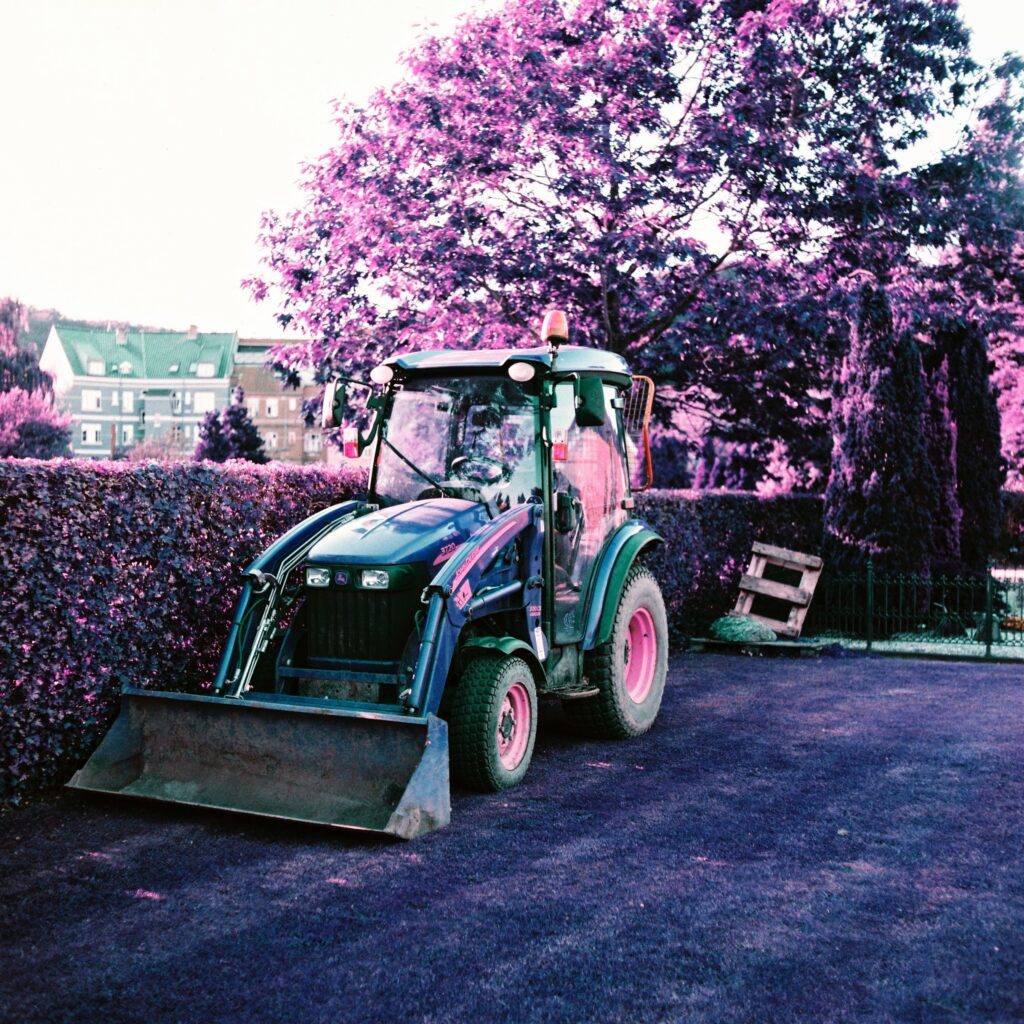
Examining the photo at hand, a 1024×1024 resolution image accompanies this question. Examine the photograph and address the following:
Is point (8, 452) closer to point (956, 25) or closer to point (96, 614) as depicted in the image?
point (956, 25)

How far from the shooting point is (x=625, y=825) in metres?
6.36

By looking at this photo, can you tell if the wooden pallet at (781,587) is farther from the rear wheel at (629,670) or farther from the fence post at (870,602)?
the rear wheel at (629,670)

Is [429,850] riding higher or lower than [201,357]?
lower

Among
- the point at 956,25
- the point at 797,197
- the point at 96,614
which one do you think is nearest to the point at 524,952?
the point at 96,614

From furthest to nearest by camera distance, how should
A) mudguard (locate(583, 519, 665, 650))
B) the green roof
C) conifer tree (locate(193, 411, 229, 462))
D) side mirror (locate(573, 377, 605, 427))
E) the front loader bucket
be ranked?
the green roof → conifer tree (locate(193, 411, 229, 462)) → mudguard (locate(583, 519, 665, 650)) → side mirror (locate(573, 377, 605, 427)) → the front loader bucket

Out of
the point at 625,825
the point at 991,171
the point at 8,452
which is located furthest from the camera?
the point at 8,452

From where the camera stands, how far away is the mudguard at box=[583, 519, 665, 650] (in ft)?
26.5

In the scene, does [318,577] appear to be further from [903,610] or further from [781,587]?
[903,610]

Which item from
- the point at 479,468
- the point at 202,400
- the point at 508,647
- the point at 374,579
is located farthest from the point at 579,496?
the point at 202,400

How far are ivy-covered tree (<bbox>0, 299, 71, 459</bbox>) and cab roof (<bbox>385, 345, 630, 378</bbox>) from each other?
1215 inches

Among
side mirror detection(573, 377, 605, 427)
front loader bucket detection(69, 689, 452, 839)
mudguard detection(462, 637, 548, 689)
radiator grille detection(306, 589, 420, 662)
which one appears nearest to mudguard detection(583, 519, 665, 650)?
mudguard detection(462, 637, 548, 689)

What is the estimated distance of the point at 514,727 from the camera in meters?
7.18

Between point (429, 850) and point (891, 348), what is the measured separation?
11.7 metres

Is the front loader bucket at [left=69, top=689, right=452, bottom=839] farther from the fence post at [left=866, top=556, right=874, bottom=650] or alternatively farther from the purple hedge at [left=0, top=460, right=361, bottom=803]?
the fence post at [left=866, top=556, right=874, bottom=650]
